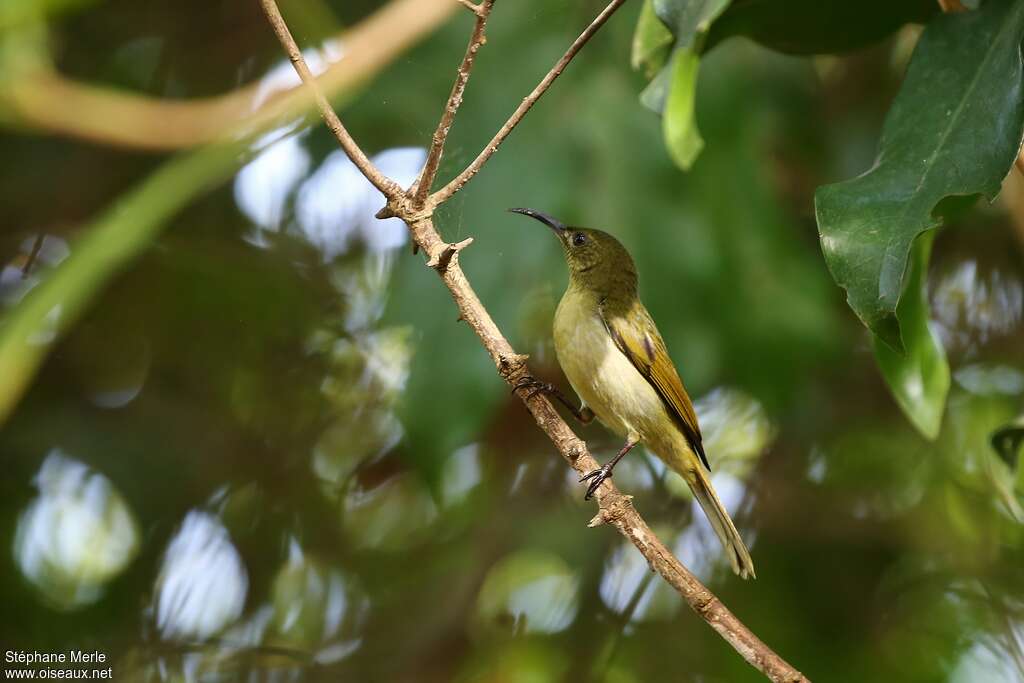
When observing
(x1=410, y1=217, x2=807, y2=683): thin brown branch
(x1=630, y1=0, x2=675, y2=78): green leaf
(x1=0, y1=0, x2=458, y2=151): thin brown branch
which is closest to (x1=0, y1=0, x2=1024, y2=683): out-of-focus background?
(x1=0, y1=0, x2=458, y2=151): thin brown branch

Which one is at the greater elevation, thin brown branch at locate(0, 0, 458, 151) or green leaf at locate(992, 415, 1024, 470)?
thin brown branch at locate(0, 0, 458, 151)

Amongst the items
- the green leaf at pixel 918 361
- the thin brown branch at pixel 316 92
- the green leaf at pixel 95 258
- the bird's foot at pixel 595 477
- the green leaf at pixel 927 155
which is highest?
the green leaf at pixel 95 258

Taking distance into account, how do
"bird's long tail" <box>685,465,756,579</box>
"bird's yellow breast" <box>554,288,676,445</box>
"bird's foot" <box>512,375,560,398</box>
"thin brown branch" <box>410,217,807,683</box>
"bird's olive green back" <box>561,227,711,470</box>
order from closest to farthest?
1. "thin brown branch" <box>410,217,807,683</box>
2. "bird's foot" <box>512,375,560,398</box>
3. "bird's long tail" <box>685,465,756,579</box>
4. "bird's yellow breast" <box>554,288,676,445</box>
5. "bird's olive green back" <box>561,227,711,470</box>

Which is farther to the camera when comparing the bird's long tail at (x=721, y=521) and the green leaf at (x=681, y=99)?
the bird's long tail at (x=721, y=521)

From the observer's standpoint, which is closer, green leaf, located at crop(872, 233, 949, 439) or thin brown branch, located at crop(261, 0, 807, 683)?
thin brown branch, located at crop(261, 0, 807, 683)

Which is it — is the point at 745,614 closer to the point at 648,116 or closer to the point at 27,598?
the point at 648,116

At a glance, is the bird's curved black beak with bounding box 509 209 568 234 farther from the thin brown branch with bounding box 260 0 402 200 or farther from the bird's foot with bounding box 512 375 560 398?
the thin brown branch with bounding box 260 0 402 200

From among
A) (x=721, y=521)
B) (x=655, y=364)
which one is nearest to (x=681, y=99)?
(x=655, y=364)

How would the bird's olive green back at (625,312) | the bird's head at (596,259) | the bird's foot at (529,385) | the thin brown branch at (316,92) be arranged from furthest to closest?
the bird's head at (596,259) → the bird's olive green back at (625,312) → the bird's foot at (529,385) → the thin brown branch at (316,92)

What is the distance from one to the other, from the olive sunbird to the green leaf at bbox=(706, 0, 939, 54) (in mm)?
1094

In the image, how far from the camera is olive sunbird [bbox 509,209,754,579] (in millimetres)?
3812

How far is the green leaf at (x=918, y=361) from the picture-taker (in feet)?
8.90

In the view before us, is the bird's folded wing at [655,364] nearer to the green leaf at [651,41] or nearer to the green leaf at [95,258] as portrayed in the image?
the green leaf at [651,41]

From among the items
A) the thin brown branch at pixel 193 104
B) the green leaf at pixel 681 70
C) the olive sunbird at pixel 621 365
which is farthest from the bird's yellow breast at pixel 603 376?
the thin brown branch at pixel 193 104
